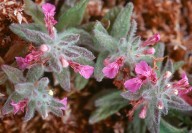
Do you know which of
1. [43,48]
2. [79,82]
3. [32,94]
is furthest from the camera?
[79,82]

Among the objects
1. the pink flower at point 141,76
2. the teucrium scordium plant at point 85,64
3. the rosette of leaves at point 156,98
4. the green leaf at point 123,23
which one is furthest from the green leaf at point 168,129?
the green leaf at point 123,23

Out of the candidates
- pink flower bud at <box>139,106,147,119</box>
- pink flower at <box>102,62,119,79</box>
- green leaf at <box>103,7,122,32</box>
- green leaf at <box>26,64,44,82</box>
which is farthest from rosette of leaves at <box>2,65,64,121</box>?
green leaf at <box>103,7,122,32</box>

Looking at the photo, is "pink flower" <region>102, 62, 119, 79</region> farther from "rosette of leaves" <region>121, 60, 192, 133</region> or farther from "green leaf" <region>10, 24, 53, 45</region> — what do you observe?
"green leaf" <region>10, 24, 53, 45</region>

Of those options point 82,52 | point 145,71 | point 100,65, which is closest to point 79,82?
point 100,65

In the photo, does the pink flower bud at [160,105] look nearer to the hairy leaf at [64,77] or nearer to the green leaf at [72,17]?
the hairy leaf at [64,77]

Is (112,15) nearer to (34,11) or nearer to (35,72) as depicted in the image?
(34,11)

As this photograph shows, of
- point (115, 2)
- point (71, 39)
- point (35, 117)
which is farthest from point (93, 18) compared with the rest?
point (35, 117)
